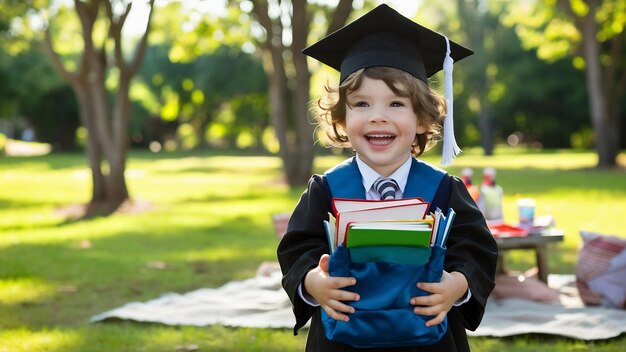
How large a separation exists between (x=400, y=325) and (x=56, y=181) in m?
21.9

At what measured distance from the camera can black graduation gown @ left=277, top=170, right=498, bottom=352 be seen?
255 cm

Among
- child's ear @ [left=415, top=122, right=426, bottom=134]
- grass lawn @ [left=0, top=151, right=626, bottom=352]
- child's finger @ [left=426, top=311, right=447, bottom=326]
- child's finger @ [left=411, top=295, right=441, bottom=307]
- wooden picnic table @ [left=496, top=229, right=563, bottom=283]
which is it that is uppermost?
child's ear @ [left=415, top=122, right=426, bottom=134]

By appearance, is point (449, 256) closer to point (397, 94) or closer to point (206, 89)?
point (397, 94)

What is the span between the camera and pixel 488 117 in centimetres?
4347

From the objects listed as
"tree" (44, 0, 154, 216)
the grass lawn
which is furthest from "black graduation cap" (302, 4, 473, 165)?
"tree" (44, 0, 154, 216)

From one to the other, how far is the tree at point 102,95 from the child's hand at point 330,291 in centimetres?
1163

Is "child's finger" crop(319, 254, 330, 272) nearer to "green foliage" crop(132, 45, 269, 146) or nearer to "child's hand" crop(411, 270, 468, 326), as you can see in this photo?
"child's hand" crop(411, 270, 468, 326)

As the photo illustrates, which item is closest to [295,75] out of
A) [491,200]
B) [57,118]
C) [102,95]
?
[102,95]

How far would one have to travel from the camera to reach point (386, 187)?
263 cm

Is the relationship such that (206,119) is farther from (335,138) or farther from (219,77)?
(335,138)

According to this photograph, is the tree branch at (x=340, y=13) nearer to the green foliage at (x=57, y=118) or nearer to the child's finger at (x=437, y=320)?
the child's finger at (x=437, y=320)

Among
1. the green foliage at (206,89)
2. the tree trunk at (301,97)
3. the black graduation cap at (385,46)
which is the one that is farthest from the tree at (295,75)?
the green foliage at (206,89)

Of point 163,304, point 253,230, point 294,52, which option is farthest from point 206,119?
point 163,304

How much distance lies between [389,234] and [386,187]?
43cm
